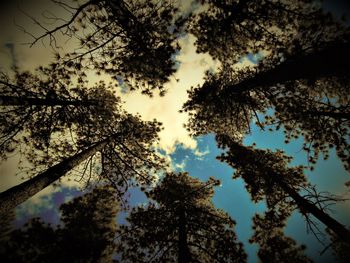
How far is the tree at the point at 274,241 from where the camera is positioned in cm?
895

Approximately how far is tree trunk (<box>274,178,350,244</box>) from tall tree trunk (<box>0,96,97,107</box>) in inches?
387

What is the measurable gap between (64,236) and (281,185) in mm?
12247

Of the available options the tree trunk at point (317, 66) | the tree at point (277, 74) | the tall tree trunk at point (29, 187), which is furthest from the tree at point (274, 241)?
the tall tree trunk at point (29, 187)

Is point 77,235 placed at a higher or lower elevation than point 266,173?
lower

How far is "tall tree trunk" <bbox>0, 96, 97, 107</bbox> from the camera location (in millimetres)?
5895

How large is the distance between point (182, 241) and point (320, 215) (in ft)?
20.0

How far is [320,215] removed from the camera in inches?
283

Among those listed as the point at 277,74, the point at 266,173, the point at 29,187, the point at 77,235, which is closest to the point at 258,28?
the point at 277,74

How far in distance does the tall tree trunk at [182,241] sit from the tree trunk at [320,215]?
5.40 meters

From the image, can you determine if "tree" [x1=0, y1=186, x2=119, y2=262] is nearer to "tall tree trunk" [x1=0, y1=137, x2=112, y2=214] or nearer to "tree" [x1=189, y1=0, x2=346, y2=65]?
"tall tree trunk" [x1=0, y1=137, x2=112, y2=214]

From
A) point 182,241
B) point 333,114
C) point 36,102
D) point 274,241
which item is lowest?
point 182,241

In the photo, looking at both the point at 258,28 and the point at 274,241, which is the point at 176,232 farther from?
the point at 258,28

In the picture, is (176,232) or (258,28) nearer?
(258,28)

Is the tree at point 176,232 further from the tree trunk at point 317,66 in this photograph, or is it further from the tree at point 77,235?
the tree trunk at point 317,66
